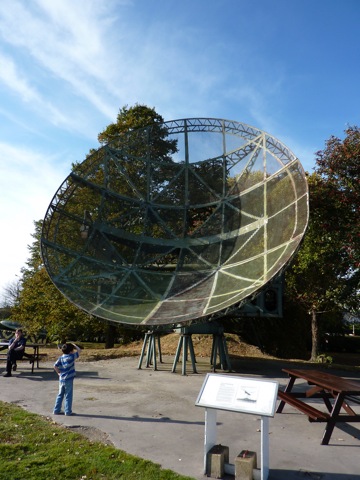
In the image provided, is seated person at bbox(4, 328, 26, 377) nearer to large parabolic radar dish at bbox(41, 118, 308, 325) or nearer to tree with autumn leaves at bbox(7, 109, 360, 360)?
large parabolic radar dish at bbox(41, 118, 308, 325)

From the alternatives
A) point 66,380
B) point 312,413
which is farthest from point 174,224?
point 312,413

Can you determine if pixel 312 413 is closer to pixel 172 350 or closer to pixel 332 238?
pixel 332 238

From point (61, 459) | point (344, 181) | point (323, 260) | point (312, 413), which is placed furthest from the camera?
point (323, 260)

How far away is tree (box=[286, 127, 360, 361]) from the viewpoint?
1884 cm

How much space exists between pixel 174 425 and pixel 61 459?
2859 mm

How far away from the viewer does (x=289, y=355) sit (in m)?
28.5

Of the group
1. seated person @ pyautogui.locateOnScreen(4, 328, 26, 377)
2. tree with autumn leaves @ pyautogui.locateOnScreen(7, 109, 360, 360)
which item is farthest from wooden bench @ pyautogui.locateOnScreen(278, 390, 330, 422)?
tree with autumn leaves @ pyautogui.locateOnScreen(7, 109, 360, 360)

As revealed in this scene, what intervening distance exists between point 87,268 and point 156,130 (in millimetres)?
7536

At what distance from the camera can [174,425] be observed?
27.3 ft

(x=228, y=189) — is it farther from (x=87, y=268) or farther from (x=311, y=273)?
(x=311, y=273)

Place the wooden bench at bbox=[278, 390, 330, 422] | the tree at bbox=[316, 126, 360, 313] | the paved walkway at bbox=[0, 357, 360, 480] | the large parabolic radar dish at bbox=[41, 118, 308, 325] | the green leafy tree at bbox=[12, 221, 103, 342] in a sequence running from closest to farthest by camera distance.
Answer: the paved walkway at bbox=[0, 357, 360, 480] < the wooden bench at bbox=[278, 390, 330, 422] < the large parabolic radar dish at bbox=[41, 118, 308, 325] < the tree at bbox=[316, 126, 360, 313] < the green leafy tree at bbox=[12, 221, 103, 342]

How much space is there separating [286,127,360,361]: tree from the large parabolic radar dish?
518cm

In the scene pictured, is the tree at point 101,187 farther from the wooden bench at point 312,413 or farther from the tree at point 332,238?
the wooden bench at point 312,413

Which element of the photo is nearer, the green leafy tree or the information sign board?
the information sign board
